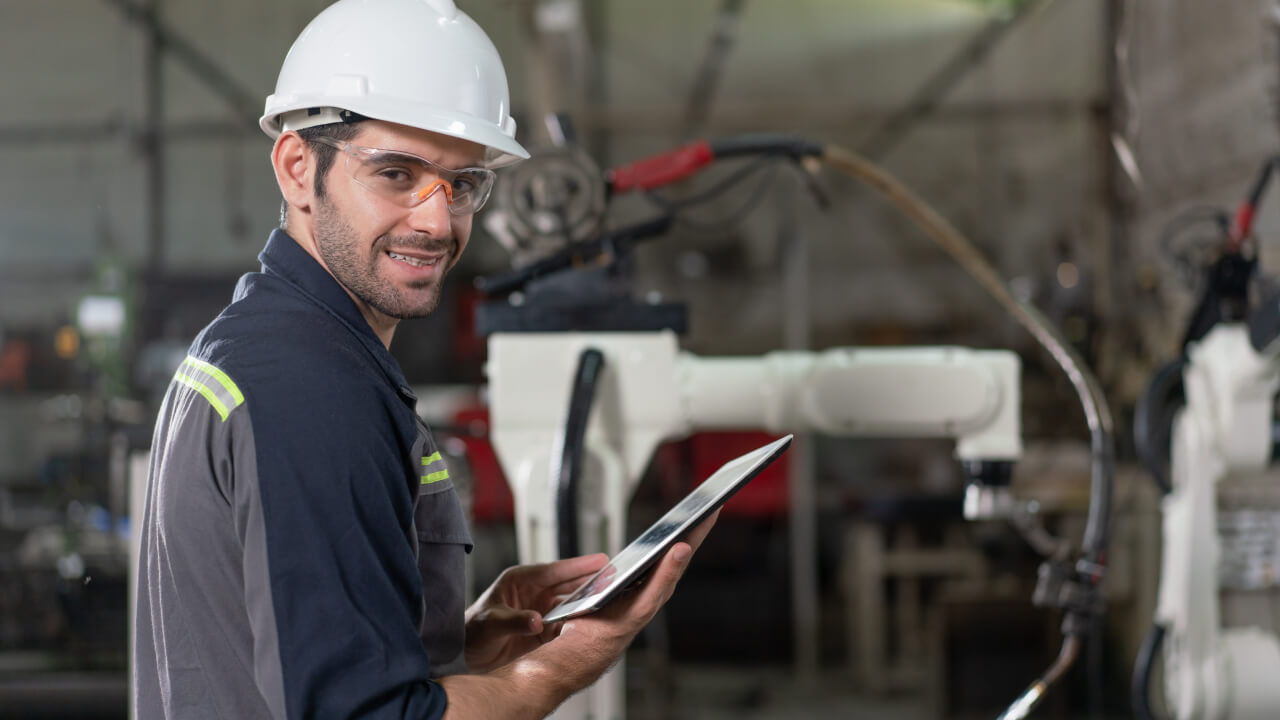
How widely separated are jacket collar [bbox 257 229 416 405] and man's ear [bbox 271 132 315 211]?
0.04 m

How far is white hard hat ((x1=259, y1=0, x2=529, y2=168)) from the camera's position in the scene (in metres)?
0.87

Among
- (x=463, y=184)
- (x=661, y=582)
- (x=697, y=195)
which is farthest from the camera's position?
(x=697, y=195)

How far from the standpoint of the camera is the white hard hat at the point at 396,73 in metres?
0.87

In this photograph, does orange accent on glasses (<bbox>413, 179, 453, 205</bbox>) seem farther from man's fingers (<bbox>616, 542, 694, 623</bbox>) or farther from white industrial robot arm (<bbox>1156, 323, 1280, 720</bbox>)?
white industrial robot arm (<bbox>1156, 323, 1280, 720</bbox>)

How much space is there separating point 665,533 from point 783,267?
19.0 feet

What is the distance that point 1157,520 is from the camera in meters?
4.13

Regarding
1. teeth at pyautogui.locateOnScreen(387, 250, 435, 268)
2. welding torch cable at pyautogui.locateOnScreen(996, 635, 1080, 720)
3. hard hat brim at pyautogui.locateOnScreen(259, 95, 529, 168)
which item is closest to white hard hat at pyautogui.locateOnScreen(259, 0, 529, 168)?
hard hat brim at pyautogui.locateOnScreen(259, 95, 529, 168)

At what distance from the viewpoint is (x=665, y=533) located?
835 millimetres

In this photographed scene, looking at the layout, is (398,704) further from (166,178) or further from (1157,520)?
(166,178)

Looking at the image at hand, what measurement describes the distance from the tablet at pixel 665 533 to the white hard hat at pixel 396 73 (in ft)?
1.12

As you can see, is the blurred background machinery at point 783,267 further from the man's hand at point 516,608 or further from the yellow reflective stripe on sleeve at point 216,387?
the yellow reflective stripe on sleeve at point 216,387

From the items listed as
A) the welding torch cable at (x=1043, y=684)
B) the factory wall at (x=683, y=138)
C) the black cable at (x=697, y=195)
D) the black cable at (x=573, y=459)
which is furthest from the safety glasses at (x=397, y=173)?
the factory wall at (x=683, y=138)

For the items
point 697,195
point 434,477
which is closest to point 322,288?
point 434,477

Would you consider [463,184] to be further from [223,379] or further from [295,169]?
[223,379]
